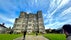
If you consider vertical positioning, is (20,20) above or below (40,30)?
above

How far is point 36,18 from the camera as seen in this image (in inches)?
4385

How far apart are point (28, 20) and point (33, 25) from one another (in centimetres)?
868

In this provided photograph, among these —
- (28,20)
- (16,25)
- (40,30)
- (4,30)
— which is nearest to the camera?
(4,30)

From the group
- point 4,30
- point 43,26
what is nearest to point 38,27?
point 43,26

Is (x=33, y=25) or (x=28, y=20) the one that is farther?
(x=28, y=20)

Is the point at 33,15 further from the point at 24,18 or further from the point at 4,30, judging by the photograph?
the point at 4,30

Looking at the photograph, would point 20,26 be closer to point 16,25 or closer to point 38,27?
point 16,25

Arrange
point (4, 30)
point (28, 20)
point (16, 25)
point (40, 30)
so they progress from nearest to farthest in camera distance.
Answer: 1. point (4, 30)
2. point (40, 30)
3. point (16, 25)
4. point (28, 20)

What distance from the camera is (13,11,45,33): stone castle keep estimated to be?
332ft

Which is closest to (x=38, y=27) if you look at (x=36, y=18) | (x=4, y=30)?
(x=36, y=18)

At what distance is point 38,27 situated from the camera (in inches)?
3976

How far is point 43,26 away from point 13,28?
67.7 ft

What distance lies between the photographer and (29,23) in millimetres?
110062

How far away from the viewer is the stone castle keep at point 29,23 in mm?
101250
